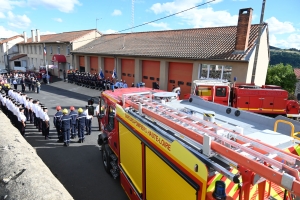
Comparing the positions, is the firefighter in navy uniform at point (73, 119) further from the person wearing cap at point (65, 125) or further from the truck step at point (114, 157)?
the truck step at point (114, 157)

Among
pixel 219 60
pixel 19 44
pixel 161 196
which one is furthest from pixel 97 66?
pixel 19 44

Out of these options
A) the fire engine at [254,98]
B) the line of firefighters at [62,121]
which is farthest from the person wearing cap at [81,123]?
the fire engine at [254,98]

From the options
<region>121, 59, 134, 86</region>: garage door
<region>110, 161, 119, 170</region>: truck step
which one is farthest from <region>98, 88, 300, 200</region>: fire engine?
<region>121, 59, 134, 86</region>: garage door

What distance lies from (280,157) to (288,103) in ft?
31.2

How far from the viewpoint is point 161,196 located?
3.23 m

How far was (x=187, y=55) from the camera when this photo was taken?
16.0 metres

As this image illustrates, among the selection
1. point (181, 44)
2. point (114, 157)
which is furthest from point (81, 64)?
point (114, 157)

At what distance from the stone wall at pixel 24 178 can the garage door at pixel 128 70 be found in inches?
703

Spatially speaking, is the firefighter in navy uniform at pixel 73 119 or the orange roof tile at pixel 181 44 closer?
the firefighter in navy uniform at pixel 73 119

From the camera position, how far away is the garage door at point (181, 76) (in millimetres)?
16500

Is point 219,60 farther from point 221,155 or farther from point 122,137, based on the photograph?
point 221,155

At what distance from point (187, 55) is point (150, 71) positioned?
15.6 feet

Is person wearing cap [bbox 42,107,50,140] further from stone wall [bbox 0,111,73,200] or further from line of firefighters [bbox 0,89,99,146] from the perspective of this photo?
stone wall [bbox 0,111,73,200]

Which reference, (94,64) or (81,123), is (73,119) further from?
(94,64)
